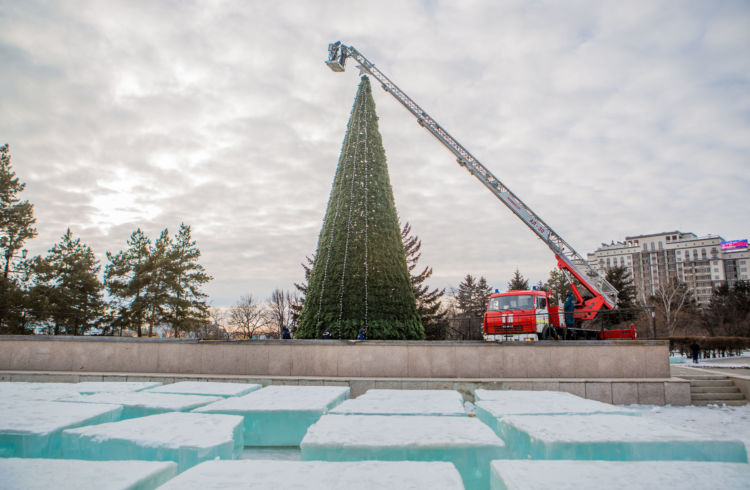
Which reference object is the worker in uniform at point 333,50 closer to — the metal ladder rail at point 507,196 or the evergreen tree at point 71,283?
the metal ladder rail at point 507,196

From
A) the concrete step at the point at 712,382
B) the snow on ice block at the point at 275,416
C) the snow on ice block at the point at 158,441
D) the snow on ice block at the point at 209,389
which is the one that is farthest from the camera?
the concrete step at the point at 712,382

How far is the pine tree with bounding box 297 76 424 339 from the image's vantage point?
47.6 feet

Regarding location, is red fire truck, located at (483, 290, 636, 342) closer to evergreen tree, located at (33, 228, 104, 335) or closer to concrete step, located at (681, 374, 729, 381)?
concrete step, located at (681, 374, 729, 381)

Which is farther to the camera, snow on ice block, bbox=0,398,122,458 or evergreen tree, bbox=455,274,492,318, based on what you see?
evergreen tree, bbox=455,274,492,318

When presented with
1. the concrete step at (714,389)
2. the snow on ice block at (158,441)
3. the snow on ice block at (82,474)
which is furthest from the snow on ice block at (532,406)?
the concrete step at (714,389)

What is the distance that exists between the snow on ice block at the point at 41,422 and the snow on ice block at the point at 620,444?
5.01 m

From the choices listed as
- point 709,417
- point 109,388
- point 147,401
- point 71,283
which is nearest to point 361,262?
point 109,388

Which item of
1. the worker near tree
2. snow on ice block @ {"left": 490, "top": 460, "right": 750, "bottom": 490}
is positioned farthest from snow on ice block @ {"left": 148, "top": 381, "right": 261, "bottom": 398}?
the worker near tree

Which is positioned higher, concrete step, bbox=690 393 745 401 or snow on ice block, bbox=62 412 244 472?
snow on ice block, bbox=62 412 244 472

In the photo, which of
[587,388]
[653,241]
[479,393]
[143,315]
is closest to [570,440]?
[479,393]

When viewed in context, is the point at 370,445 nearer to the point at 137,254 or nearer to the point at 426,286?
the point at 426,286

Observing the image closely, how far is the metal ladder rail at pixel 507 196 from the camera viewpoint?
16.9 metres

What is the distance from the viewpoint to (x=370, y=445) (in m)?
3.99

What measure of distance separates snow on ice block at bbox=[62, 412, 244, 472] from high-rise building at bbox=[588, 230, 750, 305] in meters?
110
